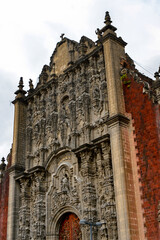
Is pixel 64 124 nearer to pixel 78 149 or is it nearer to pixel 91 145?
pixel 78 149

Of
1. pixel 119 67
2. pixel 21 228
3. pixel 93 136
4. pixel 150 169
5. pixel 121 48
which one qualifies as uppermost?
pixel 121 48

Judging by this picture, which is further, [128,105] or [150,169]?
[128,105]

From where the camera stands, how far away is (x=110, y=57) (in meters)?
17.2

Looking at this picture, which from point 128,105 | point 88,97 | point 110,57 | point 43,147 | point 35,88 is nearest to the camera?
point 128,105

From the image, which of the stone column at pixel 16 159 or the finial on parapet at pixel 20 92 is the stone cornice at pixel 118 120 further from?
the finial on parapet at pixel 20 92

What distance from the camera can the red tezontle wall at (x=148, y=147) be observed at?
13430mm

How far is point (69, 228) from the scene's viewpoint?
56.7ft

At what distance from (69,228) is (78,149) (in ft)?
12.7

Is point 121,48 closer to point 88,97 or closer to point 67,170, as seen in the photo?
point 88,97

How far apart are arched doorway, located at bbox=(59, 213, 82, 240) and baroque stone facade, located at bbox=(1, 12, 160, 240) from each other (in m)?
0.05

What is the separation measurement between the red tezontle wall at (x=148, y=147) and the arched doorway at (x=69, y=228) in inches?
172

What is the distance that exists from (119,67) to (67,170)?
5713mm

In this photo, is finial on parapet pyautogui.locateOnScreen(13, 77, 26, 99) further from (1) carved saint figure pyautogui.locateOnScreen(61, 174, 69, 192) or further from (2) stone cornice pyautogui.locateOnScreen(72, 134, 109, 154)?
(2) stone cornice pyautogui.locateOnScreen(72, 134, 109, 154)

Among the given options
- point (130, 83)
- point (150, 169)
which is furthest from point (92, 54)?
point (150, 169)
